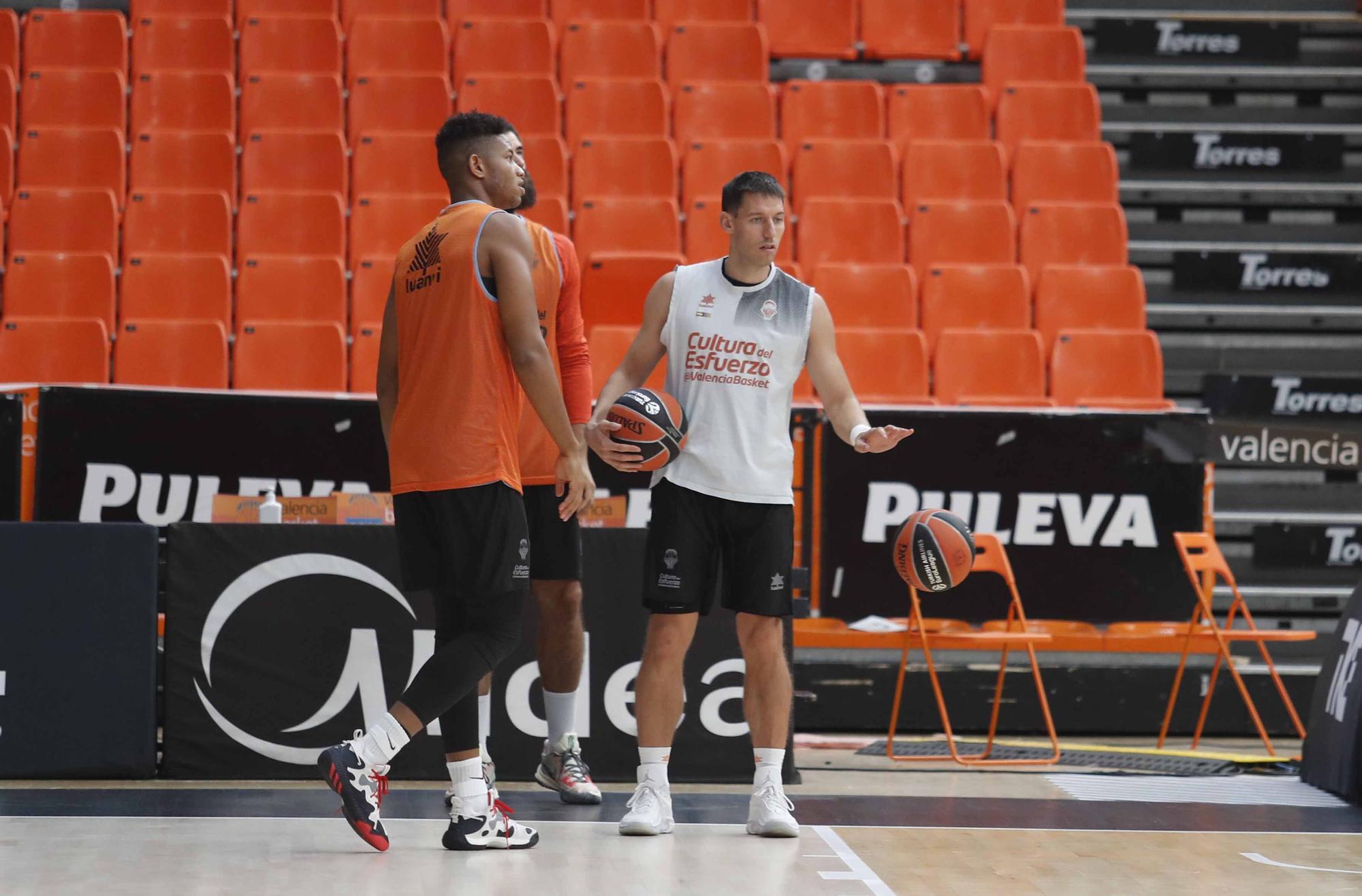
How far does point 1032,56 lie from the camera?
1070 cm

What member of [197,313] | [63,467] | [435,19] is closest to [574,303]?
[63,467]

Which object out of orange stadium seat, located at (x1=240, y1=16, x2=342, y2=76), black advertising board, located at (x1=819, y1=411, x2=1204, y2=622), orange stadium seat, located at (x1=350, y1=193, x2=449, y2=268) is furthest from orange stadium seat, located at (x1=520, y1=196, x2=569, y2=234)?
black advertising board, located at (x1=819, y1=411, x2=1204, y2=622)

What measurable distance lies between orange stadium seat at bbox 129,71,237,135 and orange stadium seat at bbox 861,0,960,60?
4397 mm

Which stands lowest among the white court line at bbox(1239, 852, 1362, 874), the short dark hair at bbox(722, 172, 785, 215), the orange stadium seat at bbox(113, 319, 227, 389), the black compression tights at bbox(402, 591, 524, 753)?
the white court line at bbox(1239, 852, 1362, 874)

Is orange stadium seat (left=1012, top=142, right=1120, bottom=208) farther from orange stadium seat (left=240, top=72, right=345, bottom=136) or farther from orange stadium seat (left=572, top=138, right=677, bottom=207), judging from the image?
orange stadium seat (left=240, top=72, right=345, bottom=136)

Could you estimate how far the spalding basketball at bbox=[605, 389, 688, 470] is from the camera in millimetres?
4277

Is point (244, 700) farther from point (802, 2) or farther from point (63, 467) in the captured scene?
point (802, 2)

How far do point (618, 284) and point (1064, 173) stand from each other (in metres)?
3.33

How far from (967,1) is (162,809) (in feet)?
28.1

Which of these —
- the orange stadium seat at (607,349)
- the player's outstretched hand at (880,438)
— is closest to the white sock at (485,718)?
the player's outstretched hand at (880,438)

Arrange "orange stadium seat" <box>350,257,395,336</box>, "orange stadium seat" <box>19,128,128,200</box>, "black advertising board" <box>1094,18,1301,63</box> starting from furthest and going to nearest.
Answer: "black advertising board" <box>1094,18,1301,63</box>, "orange stadium seat" <box>19,128,128,200</box>, "orange stadium seat" <box>350,257,395,336</box>

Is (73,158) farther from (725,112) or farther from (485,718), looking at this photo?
(485,718)

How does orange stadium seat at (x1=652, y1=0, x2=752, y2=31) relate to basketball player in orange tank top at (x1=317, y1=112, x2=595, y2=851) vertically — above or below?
above

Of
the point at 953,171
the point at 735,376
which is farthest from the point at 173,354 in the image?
the point at 953,171
